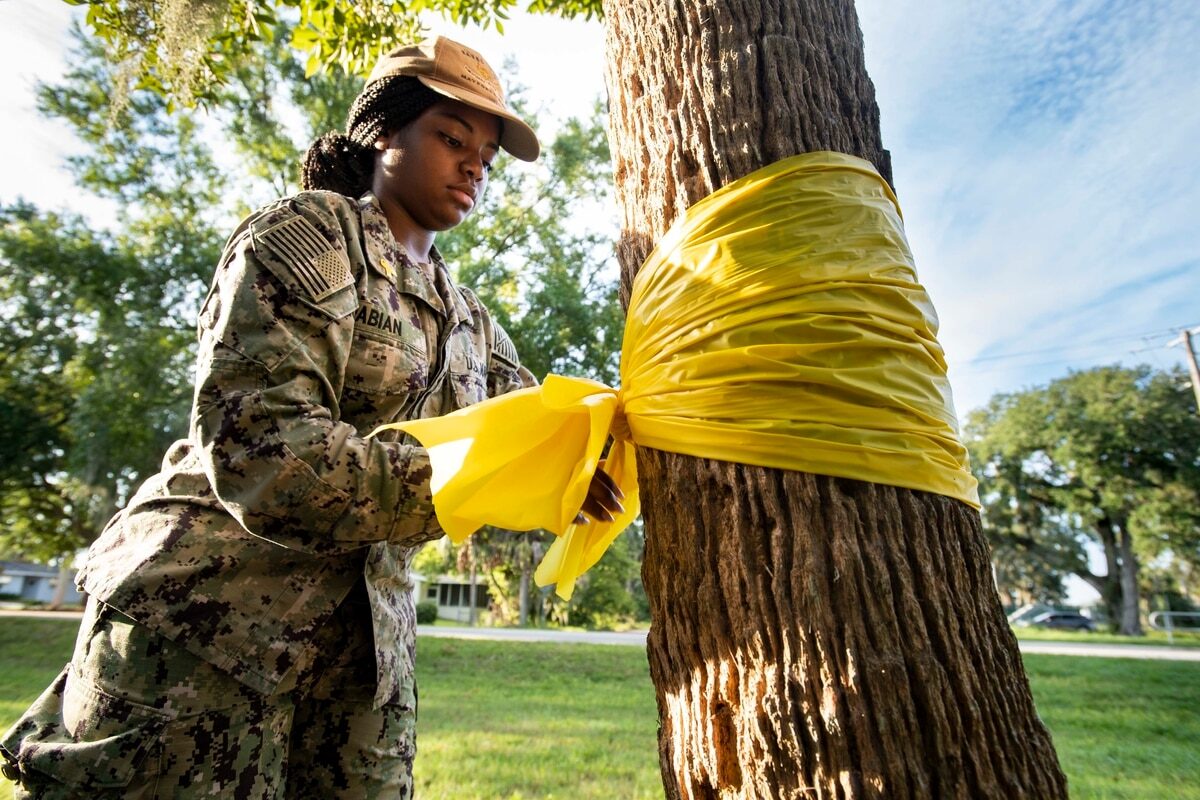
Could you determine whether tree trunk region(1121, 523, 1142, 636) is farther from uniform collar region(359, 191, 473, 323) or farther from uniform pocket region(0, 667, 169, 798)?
uniform pocket region(0, 667, 169, 798)

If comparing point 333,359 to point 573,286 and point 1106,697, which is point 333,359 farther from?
point 573,286

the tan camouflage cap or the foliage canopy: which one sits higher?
the foliage canopy

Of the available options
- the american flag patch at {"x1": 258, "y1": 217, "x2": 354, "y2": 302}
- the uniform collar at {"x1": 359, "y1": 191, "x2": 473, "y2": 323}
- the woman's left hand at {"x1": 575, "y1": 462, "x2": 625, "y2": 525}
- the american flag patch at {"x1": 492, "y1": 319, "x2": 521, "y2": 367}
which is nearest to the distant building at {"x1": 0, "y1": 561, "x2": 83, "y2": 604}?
the american flag patch at {"x1": 492, "y1": 319, "x2": 521, "y2": 367}

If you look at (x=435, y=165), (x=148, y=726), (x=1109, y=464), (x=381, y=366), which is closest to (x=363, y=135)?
(x=435, y=165)

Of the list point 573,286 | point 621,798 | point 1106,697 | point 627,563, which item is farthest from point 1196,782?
point 627,563

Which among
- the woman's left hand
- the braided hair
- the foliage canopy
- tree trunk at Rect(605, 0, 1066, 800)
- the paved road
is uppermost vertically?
the foliage canopy

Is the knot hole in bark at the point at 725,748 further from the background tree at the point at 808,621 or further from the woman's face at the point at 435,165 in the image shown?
the woman's face at the point at 435,165

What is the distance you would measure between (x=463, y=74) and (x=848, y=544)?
1547 mm

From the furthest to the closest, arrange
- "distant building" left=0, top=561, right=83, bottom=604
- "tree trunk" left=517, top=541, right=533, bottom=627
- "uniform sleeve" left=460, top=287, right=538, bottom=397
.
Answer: "distant building" left=0, top=561, right=83, bottom=604 → "tree trunk" left=517, top=541, right=533, bottom=627 → "uniform sleeve" left=460, top=287, right=538, bottom=397

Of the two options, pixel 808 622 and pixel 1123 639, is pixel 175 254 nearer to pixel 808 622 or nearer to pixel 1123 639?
pixel 808 622

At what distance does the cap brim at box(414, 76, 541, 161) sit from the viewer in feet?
5.95

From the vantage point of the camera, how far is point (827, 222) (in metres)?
1.29

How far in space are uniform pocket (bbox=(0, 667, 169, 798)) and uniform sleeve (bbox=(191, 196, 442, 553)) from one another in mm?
445

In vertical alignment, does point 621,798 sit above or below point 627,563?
below
